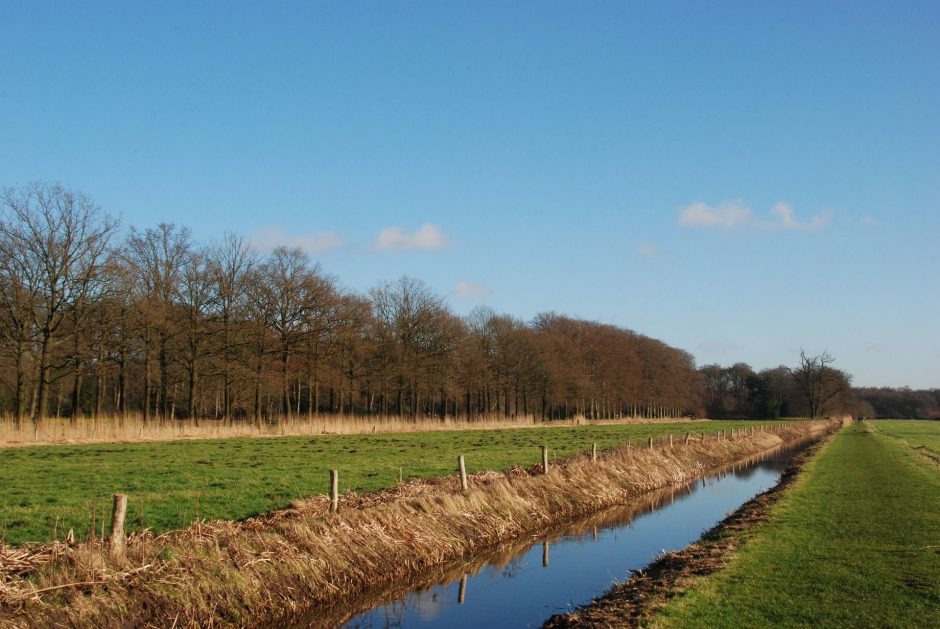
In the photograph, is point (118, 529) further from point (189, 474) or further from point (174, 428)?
point (174, 428)

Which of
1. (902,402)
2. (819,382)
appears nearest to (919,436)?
(819,382)

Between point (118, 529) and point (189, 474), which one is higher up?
point (118, 529)

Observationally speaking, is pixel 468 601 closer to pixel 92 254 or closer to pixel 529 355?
pixel 92 254

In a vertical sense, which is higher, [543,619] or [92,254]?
[92,254]

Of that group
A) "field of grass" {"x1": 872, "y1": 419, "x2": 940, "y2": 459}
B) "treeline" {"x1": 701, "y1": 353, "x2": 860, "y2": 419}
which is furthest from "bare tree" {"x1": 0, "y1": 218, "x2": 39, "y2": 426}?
"treeline" {"x1": 701, "y1": 353, "x2": 860, "y2": 419}

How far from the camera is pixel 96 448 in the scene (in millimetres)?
28031

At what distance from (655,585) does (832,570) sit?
275cm

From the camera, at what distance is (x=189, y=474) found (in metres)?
20.1

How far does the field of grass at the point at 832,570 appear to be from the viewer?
338 inches

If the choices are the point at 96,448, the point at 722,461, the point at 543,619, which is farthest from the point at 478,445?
the point at 543,619

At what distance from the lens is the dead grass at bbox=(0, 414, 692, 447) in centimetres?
3048

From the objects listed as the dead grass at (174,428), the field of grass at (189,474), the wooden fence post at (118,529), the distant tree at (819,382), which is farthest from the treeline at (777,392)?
the wooden fence post at (118,529)

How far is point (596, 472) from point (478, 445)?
14413 millimetres

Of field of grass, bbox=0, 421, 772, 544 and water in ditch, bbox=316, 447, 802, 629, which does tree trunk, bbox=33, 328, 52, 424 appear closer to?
field of grass, bbox=0, 421, 772, 544
